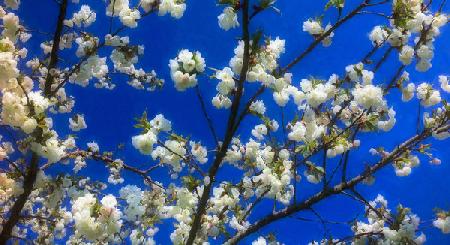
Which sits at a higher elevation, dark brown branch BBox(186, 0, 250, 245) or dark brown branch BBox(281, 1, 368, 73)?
dark brown branch BBox(281, 1, 368, 73)

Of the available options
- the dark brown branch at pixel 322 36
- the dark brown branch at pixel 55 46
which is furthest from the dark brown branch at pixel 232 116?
the dark brown branch at pixel 55 46

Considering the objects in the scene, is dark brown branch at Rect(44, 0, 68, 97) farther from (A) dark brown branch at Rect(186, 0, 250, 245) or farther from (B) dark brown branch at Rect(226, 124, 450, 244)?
(B) dark brown branch at Rect(226, 124, 450, 244)

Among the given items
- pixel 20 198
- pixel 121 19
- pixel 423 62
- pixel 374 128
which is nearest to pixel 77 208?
pixel 20 198

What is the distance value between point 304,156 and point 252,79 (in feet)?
4.20

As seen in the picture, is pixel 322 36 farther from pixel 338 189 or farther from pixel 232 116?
pixel 338 189

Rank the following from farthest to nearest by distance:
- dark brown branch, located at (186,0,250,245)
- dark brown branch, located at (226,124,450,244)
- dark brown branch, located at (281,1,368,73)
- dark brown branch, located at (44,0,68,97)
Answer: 1. dark brown branch, located at (44,0,68,97)
2. dark brown branch, located at (226,124,450,244)
3. dark brown branch, located at (281,1,368,73)
4. dark brown branch, located at (186,0,250,245)

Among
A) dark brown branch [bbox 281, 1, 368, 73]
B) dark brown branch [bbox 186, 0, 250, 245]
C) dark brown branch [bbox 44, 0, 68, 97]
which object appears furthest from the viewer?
dark brown branch [bbox 44, 0, 68, 97]

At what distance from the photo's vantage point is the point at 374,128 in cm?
432

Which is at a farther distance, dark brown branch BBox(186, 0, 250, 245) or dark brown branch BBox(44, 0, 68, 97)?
dark brown branch BBox(44, 0, 68, 97)

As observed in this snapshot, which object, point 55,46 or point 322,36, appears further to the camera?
point 55,46

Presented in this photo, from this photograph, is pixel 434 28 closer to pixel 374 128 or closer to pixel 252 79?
pixel 374 128

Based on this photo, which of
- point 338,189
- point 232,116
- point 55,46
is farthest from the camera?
point 55,46

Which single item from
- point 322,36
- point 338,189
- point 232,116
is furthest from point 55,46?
point 338,189

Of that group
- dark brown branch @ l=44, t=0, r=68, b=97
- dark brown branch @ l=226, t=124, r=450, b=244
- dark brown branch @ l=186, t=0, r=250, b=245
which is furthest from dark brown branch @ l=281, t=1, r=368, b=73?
dark brown branch @ l=44, t=0, r=68, b=97
